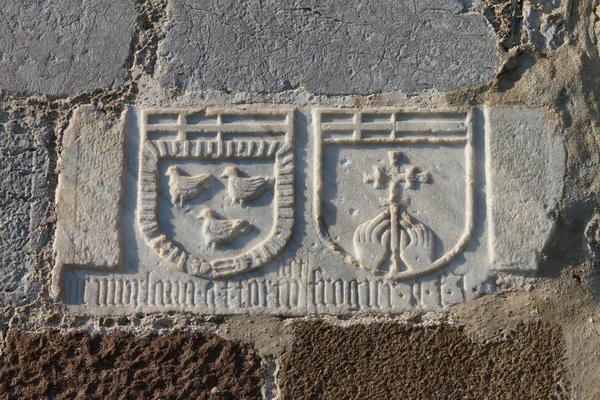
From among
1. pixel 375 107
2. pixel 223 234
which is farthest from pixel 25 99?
pixel 375 107

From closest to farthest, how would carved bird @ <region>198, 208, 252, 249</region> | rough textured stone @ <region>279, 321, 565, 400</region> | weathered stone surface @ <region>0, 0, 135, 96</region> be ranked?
rough textured stone @ <region>279, 321, 565, 400</region>
carved bird @ <region>198, 208, 252, 249</region>
weathered stone surface @ <region>0, 0, 135, 96</region>

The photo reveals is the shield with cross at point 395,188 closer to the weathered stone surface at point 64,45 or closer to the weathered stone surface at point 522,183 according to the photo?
the weathered stone surface at point 522,183

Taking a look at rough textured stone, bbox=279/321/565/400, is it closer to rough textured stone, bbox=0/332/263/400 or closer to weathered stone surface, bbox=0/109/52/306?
rough textured stone, bbox=0/332/263/400

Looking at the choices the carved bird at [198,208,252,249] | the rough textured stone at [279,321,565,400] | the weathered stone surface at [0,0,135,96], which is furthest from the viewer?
the weathered stone surface at [0,0,135,96]

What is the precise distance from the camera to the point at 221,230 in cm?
275

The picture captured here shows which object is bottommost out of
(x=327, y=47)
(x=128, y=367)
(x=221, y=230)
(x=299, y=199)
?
(x=128, y=367)

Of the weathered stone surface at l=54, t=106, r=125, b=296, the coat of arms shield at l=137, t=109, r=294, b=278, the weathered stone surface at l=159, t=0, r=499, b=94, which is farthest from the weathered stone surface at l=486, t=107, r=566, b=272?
the weathered stone surface at l=54, t=106, r=125, b=296

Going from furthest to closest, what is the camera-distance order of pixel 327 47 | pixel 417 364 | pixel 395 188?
pixel 327 47, pixel 395 188, pixel 417 364

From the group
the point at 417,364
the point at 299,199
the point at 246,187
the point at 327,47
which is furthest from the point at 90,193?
the point at 417,364

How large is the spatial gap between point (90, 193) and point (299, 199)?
74 cm

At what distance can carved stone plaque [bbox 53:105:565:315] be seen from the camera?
271 cm

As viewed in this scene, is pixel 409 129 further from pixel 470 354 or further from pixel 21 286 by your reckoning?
pixel 21 286

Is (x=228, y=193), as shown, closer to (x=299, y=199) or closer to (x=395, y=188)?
(x=299, y=199)

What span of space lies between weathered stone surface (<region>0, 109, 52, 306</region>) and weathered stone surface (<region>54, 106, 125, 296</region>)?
69mm
